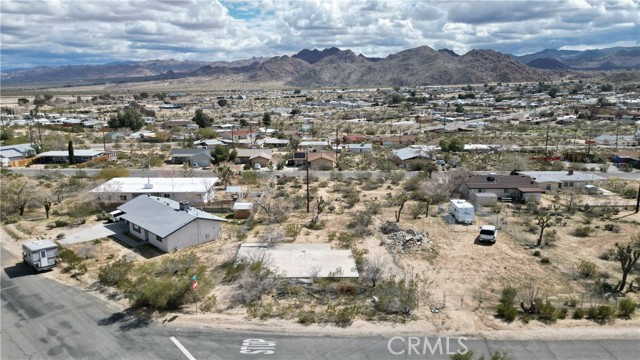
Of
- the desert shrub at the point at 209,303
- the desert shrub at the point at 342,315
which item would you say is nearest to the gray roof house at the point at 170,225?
the desert shrub at the point at 209,303

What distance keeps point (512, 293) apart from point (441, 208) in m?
17.6

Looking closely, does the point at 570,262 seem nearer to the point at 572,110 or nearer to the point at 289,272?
the point at 289,272

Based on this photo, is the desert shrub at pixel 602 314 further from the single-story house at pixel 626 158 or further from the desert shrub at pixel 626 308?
the single-story house at pixel 626 158

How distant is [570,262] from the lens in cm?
2920

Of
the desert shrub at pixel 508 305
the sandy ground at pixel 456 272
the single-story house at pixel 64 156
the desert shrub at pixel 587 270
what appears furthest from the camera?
the single-story house at pixel 64 156

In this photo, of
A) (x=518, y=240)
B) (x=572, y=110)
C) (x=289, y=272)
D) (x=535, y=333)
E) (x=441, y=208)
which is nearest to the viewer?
(x=535, y=333)

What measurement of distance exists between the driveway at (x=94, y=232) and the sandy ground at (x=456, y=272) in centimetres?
121

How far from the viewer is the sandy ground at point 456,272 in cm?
2138

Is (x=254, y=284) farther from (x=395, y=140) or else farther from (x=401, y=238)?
(x=395, y=140)

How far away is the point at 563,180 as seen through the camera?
158 ft

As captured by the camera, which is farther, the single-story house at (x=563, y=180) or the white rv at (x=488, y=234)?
the single-story house at (x=563, y=180)

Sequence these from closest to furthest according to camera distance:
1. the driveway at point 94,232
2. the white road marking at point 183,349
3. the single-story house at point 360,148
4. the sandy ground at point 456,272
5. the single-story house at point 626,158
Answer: the white road marking at point 183,349
the sandy ground at point 456,272
the driveway at point 94,232
the single-story house at point 626,158
the single-story house at point 360,148

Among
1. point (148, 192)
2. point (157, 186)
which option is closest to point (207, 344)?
point (148, 192)

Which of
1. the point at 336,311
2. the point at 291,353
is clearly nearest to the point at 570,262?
the point at 336,311
